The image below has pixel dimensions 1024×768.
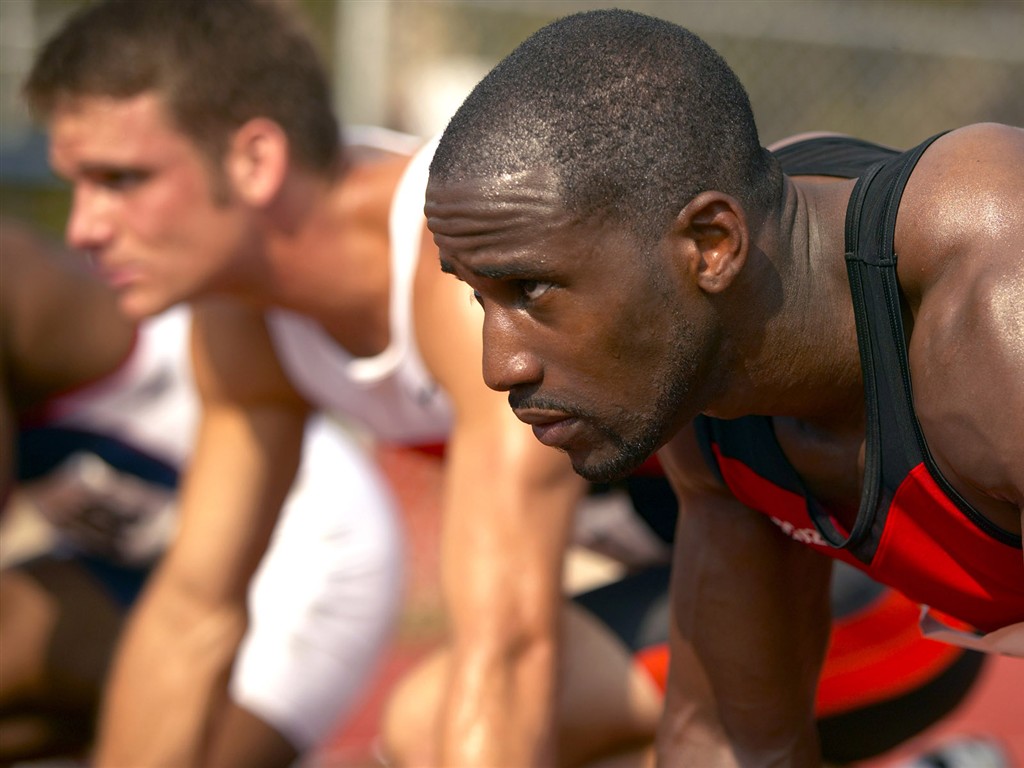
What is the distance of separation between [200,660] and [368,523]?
3.34 feet

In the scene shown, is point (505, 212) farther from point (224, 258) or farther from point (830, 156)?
point (224, 258)

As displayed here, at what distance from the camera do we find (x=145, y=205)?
11.8 feet

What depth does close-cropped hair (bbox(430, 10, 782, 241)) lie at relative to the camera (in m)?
1.89

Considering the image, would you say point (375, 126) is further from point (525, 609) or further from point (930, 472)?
point (930, 472)

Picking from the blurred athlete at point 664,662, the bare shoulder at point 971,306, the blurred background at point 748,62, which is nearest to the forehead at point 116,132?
the blurred athlete at point 664,662

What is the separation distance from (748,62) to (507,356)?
732cm

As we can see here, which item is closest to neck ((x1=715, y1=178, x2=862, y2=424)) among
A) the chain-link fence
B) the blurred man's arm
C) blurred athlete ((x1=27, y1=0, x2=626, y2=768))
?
blurred athlete ((x1=27, y1=0, x2=626, y2=768))

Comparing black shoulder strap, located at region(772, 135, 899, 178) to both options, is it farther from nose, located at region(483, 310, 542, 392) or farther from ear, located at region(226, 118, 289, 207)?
ear, located at region(226, 118, 289, 207)

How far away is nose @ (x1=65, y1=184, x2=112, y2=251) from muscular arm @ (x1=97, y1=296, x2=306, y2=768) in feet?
1.27

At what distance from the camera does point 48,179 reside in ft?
28.5

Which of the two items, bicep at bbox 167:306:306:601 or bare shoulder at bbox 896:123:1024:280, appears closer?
bare shoulder at bbox 896:123:1024:280

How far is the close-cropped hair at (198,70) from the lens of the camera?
361cm

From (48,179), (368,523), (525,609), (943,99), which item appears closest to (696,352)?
(525,609)

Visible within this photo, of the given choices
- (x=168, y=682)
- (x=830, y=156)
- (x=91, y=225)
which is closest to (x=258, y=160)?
(x=91, y=225)
